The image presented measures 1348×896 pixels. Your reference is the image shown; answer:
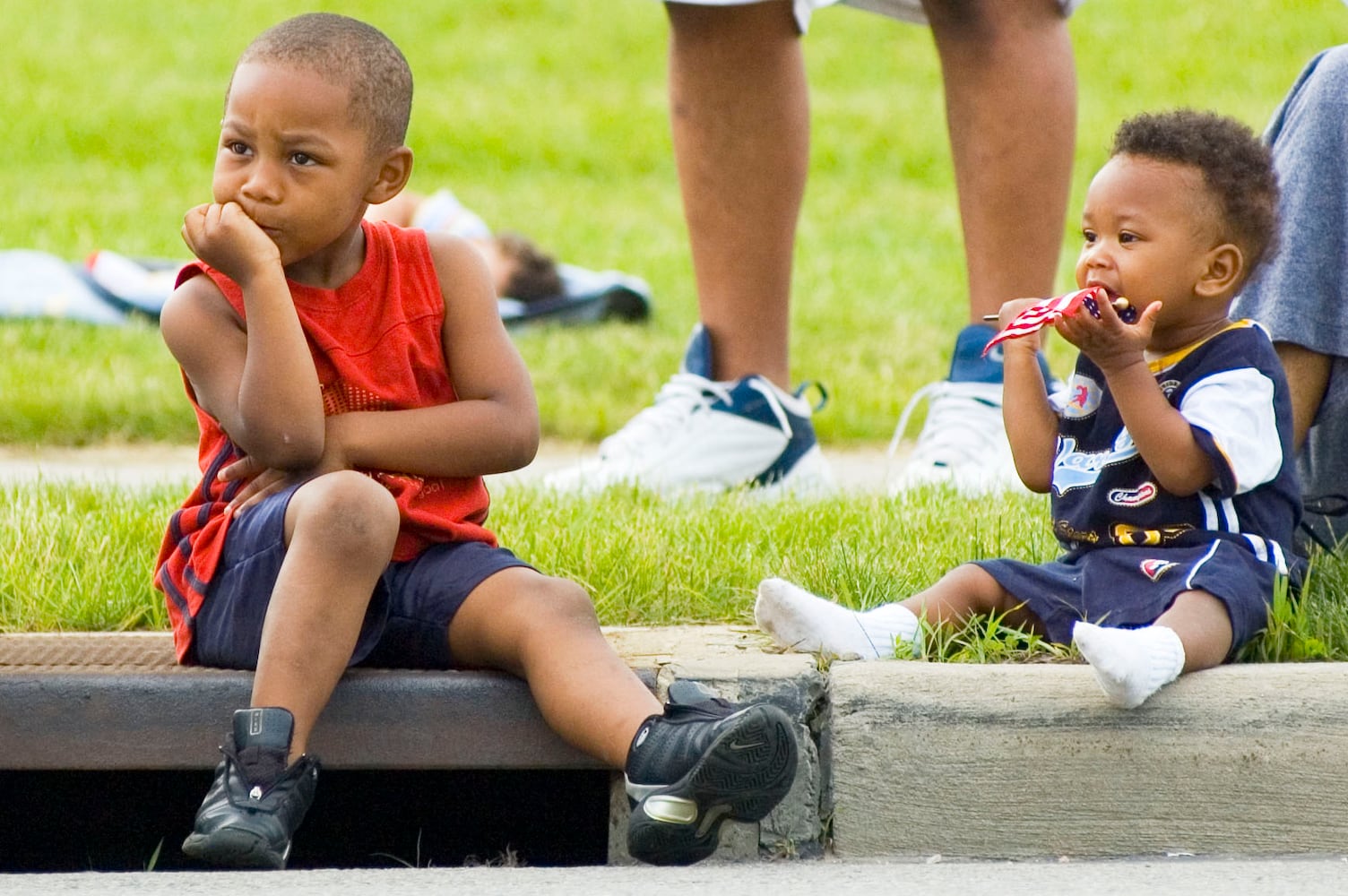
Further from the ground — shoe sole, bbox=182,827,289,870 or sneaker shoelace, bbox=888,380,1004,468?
sneaker shoelace, bbox=888,380,1004,468

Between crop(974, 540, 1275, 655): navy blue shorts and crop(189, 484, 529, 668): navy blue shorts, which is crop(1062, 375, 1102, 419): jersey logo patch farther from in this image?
crop(189, 484, 529, 668): navy blue shorts

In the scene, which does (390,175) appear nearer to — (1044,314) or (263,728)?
(263,728)

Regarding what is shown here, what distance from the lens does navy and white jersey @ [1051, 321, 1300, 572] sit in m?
2.66

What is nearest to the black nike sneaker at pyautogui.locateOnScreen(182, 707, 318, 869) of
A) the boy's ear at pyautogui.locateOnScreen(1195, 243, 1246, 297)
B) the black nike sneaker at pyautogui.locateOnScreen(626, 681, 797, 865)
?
the black nike sneaker at pyautogui.locateOnScreen(626, 681, 797, 865)

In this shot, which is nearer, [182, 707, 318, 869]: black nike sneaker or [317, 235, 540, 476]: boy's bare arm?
[182, 707, 318, 869]: black nike sneaker

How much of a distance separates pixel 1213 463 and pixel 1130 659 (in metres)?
0.39

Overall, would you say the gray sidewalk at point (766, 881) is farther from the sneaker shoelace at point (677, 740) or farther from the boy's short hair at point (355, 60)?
the boy's short hair at point (355, 60)

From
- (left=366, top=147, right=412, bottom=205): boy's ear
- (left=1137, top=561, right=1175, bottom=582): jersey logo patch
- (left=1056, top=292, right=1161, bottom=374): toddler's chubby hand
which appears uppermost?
(left=366, top=147, right=412, bottom=205): boy's ear

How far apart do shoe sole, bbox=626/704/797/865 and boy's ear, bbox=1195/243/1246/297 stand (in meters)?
0.98

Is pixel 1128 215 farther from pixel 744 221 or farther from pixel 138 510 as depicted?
pixel 138 510

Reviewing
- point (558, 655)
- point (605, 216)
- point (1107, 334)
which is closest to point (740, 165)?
point (1107, 334)

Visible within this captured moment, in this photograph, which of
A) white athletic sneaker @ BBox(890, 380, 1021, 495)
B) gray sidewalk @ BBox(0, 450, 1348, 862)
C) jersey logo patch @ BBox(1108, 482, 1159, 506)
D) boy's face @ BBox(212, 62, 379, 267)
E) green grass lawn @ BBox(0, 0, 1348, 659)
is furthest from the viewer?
white athletic sneaker @ BBox(890, 380, 1021, 495)

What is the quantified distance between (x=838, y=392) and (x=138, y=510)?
298 centimetres

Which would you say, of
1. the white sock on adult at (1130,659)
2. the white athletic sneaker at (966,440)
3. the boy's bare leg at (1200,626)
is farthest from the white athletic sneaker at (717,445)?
the white sock on adult at (1130,659)
